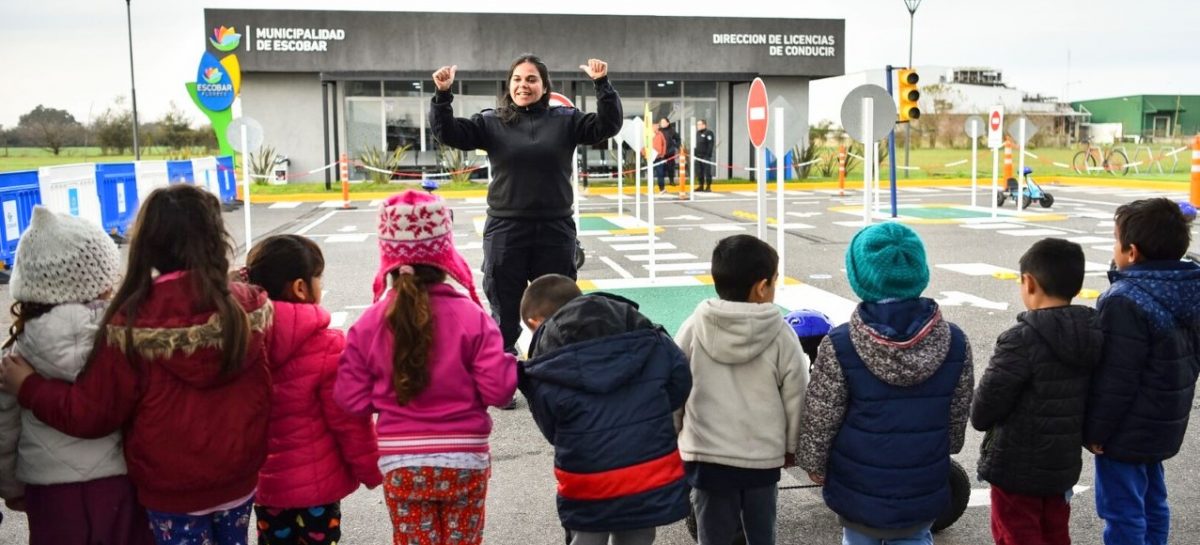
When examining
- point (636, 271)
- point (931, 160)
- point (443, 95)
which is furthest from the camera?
point (931, 160)

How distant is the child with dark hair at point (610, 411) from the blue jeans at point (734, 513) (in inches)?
14.3

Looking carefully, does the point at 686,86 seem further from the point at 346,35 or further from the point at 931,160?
the point at 931,160

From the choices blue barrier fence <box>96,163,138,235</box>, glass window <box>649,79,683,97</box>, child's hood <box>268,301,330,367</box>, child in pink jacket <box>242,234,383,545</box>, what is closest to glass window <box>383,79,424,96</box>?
glass window <box>649,79,683,97</box>

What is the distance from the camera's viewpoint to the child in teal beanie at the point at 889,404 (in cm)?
329

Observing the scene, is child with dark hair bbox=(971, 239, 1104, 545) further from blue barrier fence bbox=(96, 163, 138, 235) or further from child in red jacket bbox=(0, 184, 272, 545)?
blue barrier fence bbox=(96, 163, 138, 235)

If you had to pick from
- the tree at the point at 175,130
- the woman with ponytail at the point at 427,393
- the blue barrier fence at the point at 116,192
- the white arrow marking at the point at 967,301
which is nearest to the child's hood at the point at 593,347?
the woman with ponytail at the point at 427,393

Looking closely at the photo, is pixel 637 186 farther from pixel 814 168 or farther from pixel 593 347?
pixel 814 168

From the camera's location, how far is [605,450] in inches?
125

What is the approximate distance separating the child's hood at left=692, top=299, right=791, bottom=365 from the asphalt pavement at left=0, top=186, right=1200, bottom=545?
3.88ft

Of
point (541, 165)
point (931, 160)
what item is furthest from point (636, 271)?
point (931, 160)

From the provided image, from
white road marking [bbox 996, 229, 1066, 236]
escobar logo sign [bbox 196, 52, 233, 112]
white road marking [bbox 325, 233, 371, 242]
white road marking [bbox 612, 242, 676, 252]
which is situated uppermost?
escobar logo sign [bbox 196, 52, 233, 112]

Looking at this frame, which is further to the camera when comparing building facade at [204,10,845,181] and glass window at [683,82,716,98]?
glass window at [683,82,716,98]

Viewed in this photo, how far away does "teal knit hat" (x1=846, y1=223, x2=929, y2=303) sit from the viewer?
3.37m

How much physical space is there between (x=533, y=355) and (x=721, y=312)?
614mm
